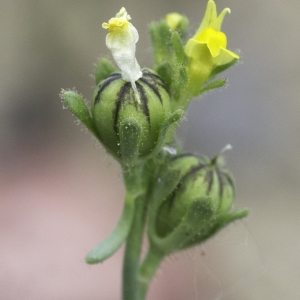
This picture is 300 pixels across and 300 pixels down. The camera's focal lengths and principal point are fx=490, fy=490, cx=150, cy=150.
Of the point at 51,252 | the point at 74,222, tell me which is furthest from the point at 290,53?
the point at 51,252

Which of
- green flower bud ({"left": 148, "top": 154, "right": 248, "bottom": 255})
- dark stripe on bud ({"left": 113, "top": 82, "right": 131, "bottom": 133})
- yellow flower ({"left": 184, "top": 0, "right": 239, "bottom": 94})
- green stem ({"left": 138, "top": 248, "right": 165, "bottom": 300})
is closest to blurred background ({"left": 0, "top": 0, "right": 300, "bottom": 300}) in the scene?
green stem ({"left": 138, "top": 248, "right": 165, "bottom": 300})

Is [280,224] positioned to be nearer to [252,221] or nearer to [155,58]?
[252,221]

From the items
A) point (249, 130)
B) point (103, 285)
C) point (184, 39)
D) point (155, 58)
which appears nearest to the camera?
point (155, 58)

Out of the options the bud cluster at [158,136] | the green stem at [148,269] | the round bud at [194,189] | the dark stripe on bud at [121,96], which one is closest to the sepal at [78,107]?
the bud cluster at [158,136]

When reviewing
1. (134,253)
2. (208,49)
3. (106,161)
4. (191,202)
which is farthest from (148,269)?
(106,161)

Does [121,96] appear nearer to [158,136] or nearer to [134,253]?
[158,136]

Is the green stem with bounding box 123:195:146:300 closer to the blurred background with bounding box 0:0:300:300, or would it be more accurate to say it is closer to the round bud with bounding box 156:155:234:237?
the round bud with bounding box 156:155:234:237
